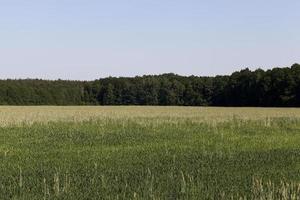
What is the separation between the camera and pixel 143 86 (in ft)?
476

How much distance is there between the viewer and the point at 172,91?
139375 millimetres

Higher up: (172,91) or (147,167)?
(172,91)

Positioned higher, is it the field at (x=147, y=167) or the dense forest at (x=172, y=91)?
the dense forest at (x=172, y=91)

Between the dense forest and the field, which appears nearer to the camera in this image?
the field

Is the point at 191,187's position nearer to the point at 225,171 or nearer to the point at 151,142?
the point at 225,171

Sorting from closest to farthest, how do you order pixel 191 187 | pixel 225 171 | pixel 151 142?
pixel 191 187 → pixel 225 171 → pixel 151 142

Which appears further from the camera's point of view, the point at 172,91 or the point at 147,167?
the point at 172,91

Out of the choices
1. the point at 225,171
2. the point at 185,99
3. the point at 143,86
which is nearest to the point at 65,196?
the point at 225,171

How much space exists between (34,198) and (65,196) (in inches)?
24.7

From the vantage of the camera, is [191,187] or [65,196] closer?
[65,196]

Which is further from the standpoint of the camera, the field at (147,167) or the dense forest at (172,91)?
the dense forest at (172,91)

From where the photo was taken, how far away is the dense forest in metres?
108

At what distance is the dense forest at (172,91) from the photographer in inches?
4237

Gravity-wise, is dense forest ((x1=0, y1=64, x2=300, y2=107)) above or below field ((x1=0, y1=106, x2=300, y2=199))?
above
